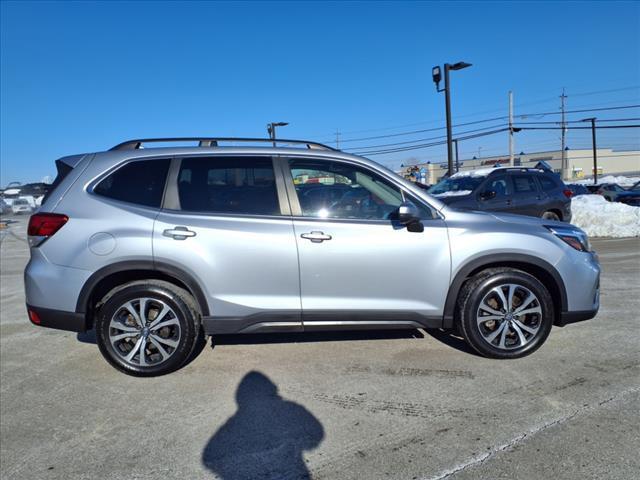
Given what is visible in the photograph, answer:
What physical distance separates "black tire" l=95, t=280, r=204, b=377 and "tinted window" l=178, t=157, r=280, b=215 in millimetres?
729

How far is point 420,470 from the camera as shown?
2.40 metres

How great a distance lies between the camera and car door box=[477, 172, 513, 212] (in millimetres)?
9570

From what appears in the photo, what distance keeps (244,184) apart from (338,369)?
5.82 feet

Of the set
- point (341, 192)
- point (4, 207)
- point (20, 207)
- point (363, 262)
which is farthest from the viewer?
point (20, 207)

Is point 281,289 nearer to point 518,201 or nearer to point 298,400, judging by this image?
point 298,400

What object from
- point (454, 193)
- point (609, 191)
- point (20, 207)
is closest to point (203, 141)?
point (454, 193)

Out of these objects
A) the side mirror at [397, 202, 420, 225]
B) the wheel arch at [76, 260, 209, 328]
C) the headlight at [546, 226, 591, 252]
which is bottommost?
the wheel arch at [76, 260, 209, 328]

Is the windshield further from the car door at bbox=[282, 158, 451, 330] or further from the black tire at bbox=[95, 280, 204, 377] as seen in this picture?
the black tire at bbox=[95, 280, 204, 377]

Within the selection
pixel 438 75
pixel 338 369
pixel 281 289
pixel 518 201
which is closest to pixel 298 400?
pixel 338 369

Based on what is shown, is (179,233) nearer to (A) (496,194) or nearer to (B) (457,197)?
(B) (457,197)

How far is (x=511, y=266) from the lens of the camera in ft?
12.6

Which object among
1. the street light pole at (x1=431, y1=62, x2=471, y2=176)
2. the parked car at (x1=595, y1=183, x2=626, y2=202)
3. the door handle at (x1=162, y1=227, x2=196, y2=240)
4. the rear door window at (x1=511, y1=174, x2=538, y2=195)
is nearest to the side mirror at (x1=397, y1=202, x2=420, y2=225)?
the door handle at (x1=162, y1=227, x2=196, y2=240)

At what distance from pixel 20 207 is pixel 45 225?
127 feet

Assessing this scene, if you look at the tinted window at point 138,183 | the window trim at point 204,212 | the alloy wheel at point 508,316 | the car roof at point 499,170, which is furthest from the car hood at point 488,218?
the car roof at point 499,170
